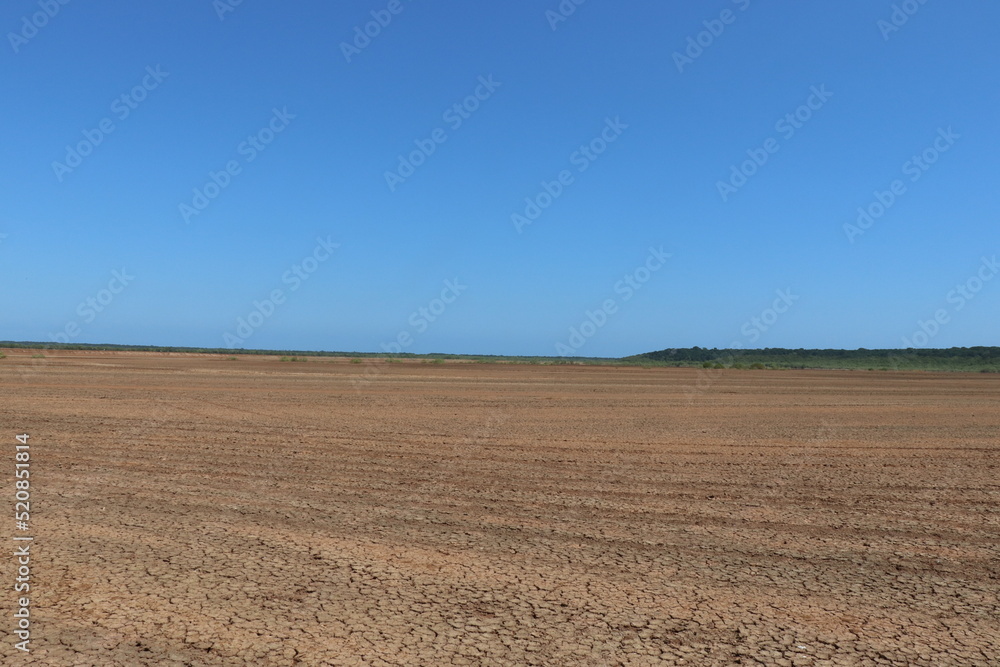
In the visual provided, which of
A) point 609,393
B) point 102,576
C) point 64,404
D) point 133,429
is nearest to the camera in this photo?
point 102,576

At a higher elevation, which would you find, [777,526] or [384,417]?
[384,417]

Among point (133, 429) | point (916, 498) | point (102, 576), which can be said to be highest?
point (133, 429)

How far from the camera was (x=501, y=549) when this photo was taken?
6.69 meters

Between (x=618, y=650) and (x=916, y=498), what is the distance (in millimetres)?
6640

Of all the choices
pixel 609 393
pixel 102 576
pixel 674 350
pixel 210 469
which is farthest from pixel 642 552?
pixel 674 350

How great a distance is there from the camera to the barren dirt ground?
4.66 meters

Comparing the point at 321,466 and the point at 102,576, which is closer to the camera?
the point at 102,576

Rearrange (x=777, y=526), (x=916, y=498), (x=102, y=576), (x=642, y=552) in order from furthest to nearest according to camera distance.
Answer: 1. (x=916, y=498)
2. (x=777, y=526)
3. (x=642, y=552)
4. (x=102, y=576)

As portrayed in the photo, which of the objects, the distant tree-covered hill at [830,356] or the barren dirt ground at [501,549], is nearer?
the barren dirt ground at [501,549]

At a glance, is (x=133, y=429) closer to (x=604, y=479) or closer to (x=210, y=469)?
(x=210, y=469)

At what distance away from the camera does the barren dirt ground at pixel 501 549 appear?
466cm

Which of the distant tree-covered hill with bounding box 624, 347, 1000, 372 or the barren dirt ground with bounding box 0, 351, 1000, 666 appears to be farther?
the distant tree-covered hill with bounding box 624, 347, 1000, 372

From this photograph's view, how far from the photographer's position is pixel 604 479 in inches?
408

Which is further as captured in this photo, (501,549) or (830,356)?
(830,356)
